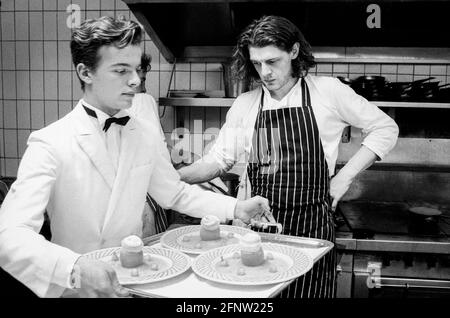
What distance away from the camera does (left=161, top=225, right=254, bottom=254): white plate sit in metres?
1.42

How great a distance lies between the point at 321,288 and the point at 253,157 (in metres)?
0.62

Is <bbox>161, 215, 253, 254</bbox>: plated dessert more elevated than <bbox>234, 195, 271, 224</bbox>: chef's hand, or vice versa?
<bbox>234, 195, 271, 224</bbox>: chef's hand

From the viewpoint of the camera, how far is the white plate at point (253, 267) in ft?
3.76

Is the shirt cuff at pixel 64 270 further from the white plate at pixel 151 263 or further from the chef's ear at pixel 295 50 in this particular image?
the chef's ear at pixel 295 50

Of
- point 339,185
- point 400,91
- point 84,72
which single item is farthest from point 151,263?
point 400,91

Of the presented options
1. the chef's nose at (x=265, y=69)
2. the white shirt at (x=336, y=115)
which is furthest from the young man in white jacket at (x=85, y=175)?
the white shirt at (x=336, y=115)

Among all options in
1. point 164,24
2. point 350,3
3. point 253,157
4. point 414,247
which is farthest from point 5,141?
point 414,247

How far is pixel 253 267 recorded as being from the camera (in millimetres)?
1246

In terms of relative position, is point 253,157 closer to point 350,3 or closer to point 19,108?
point 350,3

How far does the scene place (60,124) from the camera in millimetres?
1423

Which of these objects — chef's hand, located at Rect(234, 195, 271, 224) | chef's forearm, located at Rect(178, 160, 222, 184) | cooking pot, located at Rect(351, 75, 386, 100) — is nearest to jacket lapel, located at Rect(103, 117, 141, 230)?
chef's hand, located at Rect(234, 195, 271, 224)

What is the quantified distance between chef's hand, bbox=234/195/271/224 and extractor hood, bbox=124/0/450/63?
1.10 m

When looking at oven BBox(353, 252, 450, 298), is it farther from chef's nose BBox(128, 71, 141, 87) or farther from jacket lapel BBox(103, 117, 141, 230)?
chef's nose BBox(128, 71, 141, 87)

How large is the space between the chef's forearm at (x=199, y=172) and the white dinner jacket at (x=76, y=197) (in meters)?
0.35
